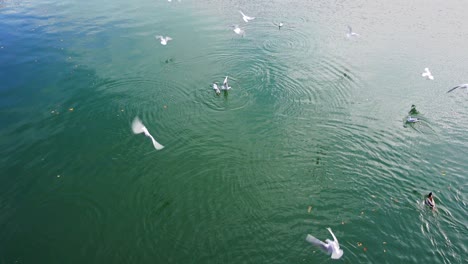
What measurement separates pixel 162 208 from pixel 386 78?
11057 mm

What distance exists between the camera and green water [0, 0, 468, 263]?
23.8 feet

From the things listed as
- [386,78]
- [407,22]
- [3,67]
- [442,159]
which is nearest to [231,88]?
[386,78]

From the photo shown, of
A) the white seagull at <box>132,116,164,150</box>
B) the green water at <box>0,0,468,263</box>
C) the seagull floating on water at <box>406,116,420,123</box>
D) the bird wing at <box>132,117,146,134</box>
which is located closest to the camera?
the green water at <box>0,0,468,263</box>

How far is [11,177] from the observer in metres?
8.77

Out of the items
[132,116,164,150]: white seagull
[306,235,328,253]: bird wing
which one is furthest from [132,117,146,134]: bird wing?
[306,235,328,253]: bird wing

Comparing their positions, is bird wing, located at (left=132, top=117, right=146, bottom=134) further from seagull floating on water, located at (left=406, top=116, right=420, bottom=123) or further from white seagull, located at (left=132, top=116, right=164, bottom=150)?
seagull floating on water, located at (left=406, top=116, right=420, bottom=123)

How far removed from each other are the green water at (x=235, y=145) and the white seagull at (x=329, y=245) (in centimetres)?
22

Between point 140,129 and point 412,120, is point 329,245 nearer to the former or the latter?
point 412,120

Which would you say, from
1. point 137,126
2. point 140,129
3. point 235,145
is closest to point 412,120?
point 235,145

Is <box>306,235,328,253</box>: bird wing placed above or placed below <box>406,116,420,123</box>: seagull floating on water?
below

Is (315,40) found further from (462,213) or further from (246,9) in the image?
(462,213)

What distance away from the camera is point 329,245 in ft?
21.4

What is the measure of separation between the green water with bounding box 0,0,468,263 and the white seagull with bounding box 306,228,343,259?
0.71 feet

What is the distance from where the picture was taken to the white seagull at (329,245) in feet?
21.0
